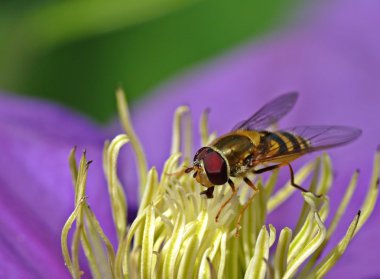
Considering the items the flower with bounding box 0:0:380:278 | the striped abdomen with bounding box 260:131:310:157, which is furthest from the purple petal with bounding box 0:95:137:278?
the striped abdomen with bounding box 260:131:310:157

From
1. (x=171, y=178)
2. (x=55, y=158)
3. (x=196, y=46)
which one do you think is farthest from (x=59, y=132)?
(x=196, y=46)

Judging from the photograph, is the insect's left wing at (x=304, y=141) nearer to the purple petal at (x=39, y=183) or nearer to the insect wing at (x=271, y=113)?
the insect wing at (x=271, y=113)

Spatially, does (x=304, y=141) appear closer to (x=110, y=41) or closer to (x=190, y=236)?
(x=190, y=236)

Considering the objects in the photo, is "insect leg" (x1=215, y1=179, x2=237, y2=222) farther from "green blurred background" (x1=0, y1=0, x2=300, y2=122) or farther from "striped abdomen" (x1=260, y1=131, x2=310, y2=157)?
"green blurred background" (x1=0, y1=0, x2=300, y2=122)

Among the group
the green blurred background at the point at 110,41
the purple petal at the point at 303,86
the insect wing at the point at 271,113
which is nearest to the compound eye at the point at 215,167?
the insect wing at the point at 271,113

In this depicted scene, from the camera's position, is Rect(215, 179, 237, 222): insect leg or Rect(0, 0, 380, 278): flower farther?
Rect(0, 0, 380, 278): flower
